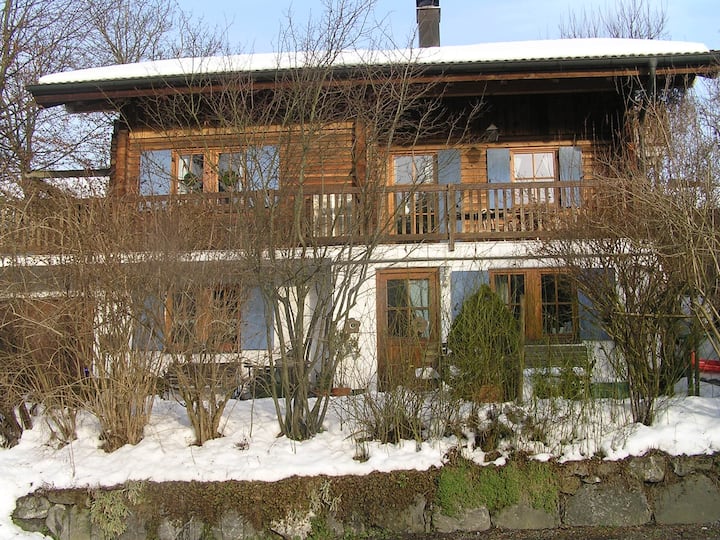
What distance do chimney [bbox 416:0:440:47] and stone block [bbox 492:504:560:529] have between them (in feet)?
39.0

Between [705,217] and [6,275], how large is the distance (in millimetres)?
6854

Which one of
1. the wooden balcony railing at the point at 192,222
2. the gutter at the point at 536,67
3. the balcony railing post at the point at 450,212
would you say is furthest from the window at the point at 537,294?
the gutter at the point at 536,67

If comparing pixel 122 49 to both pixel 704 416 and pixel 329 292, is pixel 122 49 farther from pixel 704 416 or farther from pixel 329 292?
pixel 704 416

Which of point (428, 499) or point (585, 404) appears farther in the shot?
point (585, 404)

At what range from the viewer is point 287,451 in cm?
619

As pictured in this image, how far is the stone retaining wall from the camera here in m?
5.66

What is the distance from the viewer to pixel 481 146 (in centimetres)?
1264

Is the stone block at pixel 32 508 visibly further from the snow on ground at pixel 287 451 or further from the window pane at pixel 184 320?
the window pane at pixel 184 320

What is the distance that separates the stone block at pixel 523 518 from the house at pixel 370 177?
1.56 m

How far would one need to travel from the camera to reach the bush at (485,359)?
20.6 ft

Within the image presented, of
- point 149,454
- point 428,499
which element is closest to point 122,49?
point 149,454

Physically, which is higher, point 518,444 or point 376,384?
point 376,384

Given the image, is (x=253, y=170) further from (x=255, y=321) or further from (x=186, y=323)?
(x=255, y=321)

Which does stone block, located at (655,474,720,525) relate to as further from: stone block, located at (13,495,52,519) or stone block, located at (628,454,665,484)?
stone block, located at (13,495,52,519)
